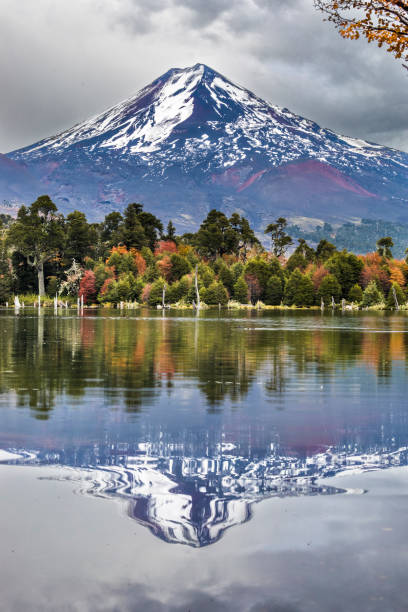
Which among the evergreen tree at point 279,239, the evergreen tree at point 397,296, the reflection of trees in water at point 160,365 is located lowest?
the reflection of trees in water at point 160,365

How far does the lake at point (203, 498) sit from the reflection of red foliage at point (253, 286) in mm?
116342

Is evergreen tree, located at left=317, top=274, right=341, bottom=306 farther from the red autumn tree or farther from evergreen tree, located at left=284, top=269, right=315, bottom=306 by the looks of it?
the red autumn tree

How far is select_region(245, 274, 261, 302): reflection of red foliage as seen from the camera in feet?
428

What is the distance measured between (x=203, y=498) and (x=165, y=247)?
150m

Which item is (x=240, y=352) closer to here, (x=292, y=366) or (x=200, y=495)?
(x=292, y=366)

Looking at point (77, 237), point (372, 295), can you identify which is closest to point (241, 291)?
point (372, 295)

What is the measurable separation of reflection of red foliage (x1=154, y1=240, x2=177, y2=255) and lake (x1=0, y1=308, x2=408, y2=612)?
13863 centimetres

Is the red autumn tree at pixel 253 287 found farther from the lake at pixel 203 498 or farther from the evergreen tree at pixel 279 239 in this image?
the lake at pixel 203 498

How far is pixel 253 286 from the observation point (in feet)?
431

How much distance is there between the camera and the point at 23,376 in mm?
16422

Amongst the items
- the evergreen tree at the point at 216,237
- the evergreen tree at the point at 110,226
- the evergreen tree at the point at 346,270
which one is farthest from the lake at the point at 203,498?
the evergreen tree at the point at 110,226

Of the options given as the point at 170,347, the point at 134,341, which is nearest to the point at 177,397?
the point at 170,347

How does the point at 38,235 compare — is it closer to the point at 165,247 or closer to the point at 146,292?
the point at 146,292

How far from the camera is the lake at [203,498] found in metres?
4.70
